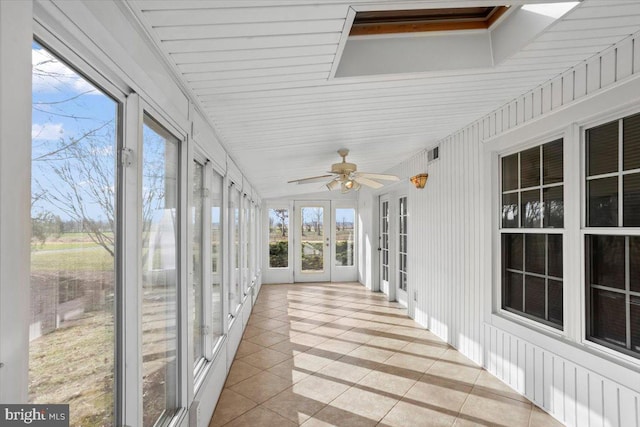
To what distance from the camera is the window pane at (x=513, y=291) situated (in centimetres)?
306

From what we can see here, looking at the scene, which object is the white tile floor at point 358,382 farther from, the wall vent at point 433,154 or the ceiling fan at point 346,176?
the wall vent at point 433,154

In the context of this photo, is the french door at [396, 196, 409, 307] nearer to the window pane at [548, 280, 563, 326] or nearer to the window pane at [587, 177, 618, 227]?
the window pane at [548, 280, 563, 326]

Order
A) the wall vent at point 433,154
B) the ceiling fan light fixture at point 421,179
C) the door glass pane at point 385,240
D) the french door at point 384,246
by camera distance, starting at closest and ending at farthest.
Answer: the wall vent at point 433,154 → the ceiling fan light fixture at point 421,179 → the french door at point 384,246 → the door glass pane at point 385,240

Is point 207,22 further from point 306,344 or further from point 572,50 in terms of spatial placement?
point 306,344

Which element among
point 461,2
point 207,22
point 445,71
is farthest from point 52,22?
point 445,71

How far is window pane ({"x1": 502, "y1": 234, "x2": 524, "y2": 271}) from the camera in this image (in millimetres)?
3061

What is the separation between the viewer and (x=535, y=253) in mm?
2875

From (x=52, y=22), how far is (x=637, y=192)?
2819 millimetres

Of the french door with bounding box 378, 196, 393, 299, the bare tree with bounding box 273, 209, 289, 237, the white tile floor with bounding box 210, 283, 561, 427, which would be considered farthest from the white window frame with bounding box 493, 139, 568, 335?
the bare tree with bounding box 273, 209, 289, 237

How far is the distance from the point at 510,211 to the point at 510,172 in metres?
0.35

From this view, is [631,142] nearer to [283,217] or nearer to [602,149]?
[602,149]

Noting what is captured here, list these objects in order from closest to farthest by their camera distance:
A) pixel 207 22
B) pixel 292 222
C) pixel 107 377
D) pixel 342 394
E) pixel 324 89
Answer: pixel 107 377
pixel 207 22
pixel 324 89
pixel 342 394
pixel 292 222

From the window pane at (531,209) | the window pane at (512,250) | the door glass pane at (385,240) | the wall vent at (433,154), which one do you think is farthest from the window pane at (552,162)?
the door glass pane at (385,240)

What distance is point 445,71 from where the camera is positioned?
2182mm
